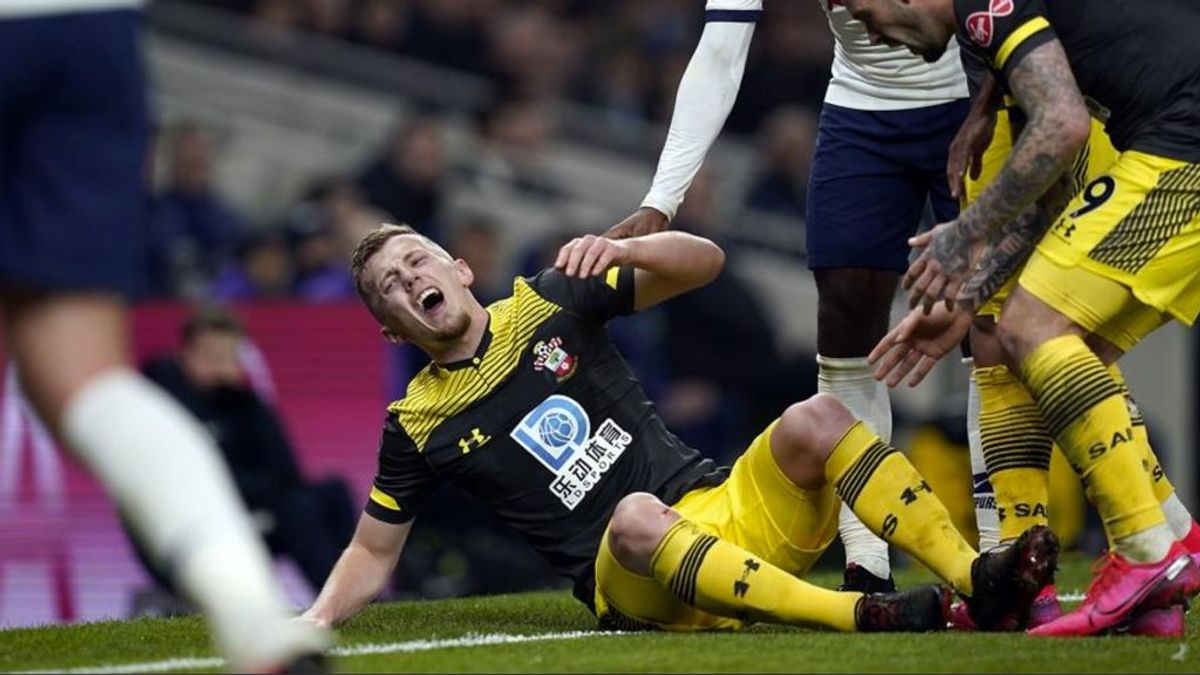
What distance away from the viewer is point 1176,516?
6539 millimetres

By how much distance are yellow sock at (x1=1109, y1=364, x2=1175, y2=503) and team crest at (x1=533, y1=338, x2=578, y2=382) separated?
4.89 feet

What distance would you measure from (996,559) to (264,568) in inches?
84.7

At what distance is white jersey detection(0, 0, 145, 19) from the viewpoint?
14.3 feet

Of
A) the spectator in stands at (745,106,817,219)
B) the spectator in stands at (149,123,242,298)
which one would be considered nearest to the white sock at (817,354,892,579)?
the spectator in stands at (149,123,242,298)

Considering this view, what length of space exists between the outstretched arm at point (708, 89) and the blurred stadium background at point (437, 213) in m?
3.74

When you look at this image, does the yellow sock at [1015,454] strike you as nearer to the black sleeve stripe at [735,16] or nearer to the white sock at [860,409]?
the white sock at [860,409]

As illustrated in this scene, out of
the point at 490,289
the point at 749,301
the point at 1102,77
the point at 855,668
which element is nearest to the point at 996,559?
the point at 855,668

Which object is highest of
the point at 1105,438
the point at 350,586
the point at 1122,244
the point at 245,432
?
the point at 1122,244

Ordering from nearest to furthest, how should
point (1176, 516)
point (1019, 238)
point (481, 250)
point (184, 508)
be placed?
point (184, 508)
point (1019, 238)
point (1176, 516)
point (481, 250)

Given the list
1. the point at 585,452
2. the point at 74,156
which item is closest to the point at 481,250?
the point at 585,452

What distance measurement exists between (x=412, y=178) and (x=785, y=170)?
10.0ft

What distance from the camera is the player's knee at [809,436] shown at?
238 inches

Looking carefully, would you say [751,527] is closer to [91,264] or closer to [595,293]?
[595,293]

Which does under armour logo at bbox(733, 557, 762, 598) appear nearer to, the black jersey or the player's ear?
the player's ear
